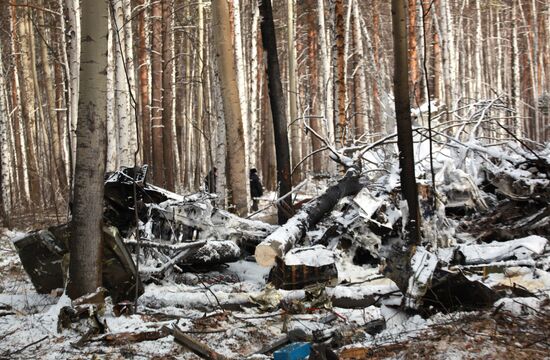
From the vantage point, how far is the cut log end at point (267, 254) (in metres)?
5.57

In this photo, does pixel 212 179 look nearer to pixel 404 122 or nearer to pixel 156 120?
pixel 404 122

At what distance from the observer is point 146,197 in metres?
6.75

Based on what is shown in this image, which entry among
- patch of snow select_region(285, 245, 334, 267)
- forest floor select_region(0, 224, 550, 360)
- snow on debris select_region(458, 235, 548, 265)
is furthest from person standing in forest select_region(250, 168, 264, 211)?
forest floor select_region(0, 224, 550, 360)

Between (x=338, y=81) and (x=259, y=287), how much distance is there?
5.54 m

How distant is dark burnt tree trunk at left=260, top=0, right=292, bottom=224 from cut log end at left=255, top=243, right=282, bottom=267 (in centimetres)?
246

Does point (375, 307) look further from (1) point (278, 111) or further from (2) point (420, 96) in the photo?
(2) point (420, 96)

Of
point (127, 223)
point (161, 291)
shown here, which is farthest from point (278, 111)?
point (161, 291)

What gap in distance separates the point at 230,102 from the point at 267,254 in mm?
3218

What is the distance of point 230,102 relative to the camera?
316 inches

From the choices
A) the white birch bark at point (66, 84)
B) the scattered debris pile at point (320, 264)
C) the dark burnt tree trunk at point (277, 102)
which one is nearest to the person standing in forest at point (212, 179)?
the dark burnt tree trunk at point (277, 102)

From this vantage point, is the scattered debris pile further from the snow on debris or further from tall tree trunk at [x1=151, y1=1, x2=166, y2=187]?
tall tree trunk at [x1=151, y1=1, x2=166, y2=187]

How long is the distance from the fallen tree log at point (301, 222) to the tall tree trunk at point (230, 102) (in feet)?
5.00

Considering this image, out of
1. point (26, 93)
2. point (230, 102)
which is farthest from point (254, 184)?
point (26, 93)

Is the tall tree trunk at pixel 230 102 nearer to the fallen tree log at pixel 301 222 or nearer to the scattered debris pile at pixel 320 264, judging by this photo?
the scattered debris pile at pixel 320 264
